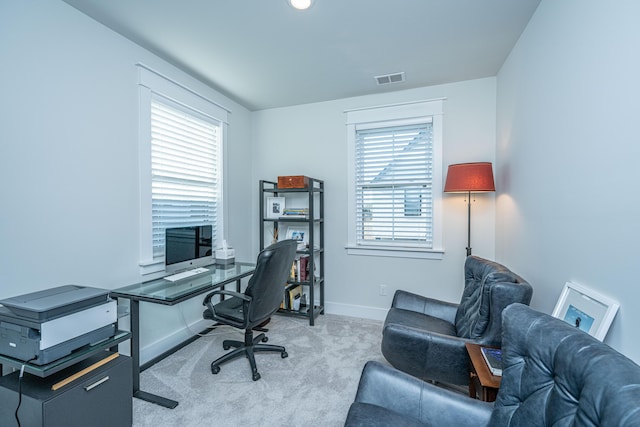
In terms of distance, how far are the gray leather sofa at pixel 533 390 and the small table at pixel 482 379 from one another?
175mm

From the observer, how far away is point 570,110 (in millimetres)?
1459

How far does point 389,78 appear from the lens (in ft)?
9.40

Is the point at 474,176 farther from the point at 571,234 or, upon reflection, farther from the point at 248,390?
the point at 248,390

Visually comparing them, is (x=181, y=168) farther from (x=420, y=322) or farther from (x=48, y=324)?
(x=420, y=322)

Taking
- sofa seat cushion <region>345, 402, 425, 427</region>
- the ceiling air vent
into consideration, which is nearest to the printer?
sofa seat cushion <region>345, 402, 425, 427</region>

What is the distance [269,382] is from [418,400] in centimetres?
134

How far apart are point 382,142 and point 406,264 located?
1408mm

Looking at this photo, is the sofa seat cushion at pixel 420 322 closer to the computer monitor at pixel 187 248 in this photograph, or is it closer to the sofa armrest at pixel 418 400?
the sofa armrest at pixel 418 400

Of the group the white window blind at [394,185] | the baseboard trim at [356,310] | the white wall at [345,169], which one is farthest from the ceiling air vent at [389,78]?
the baseboard trim at [356,310]

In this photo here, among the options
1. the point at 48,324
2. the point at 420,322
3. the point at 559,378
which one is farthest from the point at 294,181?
the point at 559,378

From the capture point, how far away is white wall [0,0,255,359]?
1.60 m

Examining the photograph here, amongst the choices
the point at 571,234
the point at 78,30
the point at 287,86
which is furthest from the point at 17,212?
the point at 571,234

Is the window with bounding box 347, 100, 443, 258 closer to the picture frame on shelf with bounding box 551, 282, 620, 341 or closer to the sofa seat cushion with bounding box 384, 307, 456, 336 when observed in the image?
the sofa seat cushion with bounding box 384, 307, 456, 336

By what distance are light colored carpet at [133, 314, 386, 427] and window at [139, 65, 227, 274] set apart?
2.94ft
